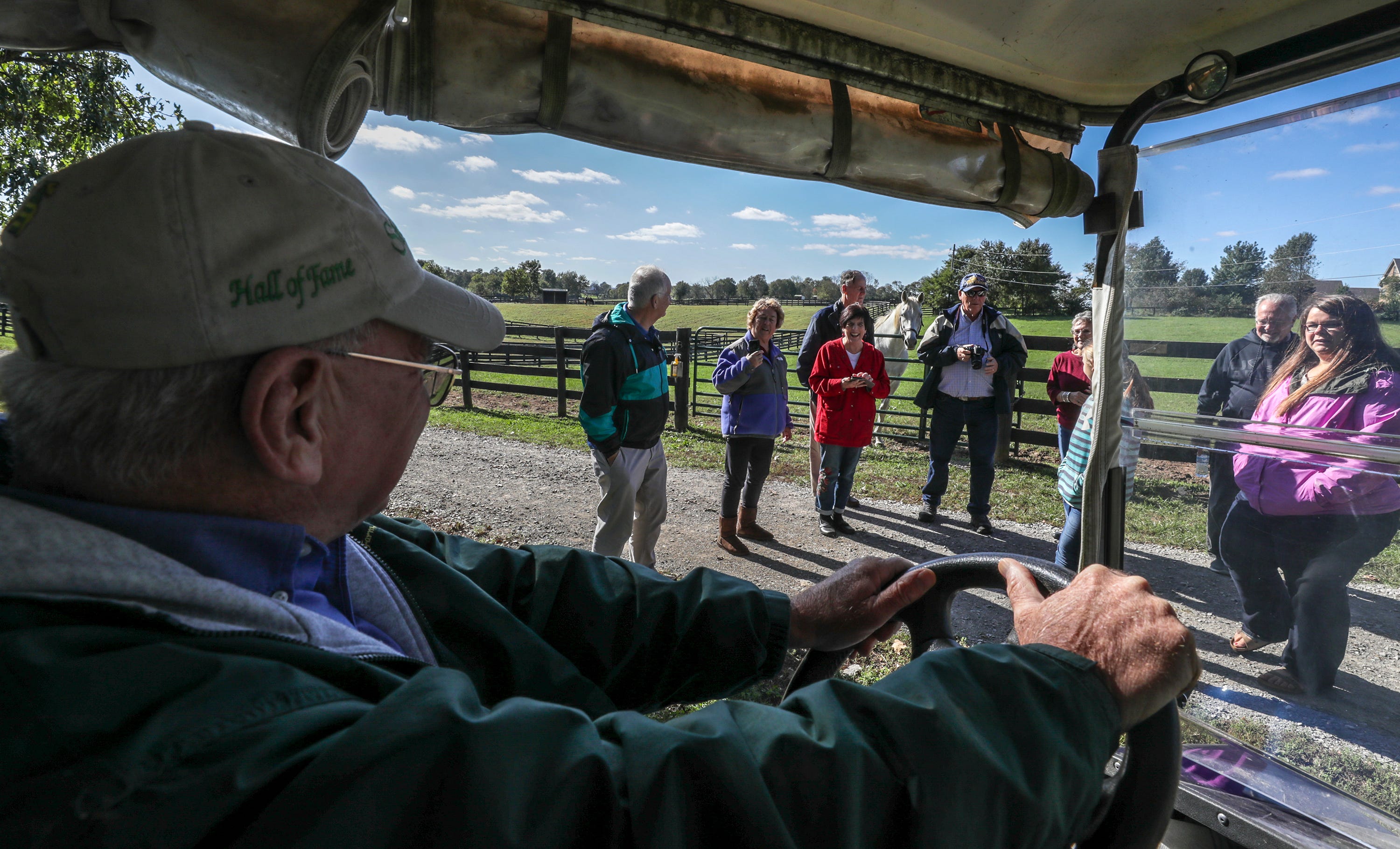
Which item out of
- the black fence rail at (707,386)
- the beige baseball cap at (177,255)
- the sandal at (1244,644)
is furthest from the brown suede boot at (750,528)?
the beige baseball cap at (177,255)

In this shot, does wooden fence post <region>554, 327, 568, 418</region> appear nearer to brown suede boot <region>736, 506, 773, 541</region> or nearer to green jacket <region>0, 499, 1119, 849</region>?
brown suede boot <region>736, 506, 773, 541</region>

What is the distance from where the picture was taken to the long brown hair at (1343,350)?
130 centimetres

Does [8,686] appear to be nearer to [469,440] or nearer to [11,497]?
[11,497]

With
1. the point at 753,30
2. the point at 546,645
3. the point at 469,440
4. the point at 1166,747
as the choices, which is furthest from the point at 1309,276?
the point at 469,440

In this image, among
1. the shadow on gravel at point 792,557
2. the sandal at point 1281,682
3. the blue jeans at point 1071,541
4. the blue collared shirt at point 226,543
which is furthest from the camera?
the shadow on gravel at point 792,557

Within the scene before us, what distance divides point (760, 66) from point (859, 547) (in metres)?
4.73

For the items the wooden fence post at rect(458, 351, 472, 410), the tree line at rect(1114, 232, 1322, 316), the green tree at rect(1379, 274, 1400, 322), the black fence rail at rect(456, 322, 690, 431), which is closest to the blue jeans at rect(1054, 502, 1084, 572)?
the tree line at rect(1114, 232, 1322, 316)

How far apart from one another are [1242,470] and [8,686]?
2.10m

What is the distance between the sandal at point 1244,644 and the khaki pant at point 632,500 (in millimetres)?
3238

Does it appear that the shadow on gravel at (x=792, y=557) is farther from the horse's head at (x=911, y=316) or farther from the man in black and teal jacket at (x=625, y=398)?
the horse's head at (x=911, y=316)

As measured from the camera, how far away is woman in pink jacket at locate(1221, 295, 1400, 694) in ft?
4.32

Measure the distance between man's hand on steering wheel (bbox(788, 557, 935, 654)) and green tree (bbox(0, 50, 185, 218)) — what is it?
8.11 metres

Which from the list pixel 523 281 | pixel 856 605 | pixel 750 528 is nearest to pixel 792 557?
pixel 750 528

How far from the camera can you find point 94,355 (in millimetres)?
800
